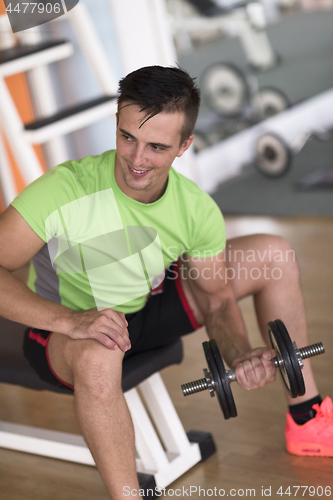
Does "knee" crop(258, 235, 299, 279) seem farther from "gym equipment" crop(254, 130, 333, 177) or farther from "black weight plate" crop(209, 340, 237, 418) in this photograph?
"gym equipment" crop(254, 130, 333, 177)

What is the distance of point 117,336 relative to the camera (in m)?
1.09

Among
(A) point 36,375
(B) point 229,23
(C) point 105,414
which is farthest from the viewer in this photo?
(B) point 229,23

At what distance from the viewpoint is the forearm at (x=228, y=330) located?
4.20 feet

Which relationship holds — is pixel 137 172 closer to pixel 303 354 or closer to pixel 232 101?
pixel 303 354

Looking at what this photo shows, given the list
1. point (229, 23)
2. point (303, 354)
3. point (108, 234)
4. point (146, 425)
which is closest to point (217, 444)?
point (146, 425)

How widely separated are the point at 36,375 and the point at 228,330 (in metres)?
0.42

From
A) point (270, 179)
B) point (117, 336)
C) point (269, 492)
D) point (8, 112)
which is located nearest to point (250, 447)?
point (269, 492)

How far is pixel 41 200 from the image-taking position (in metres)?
1.17

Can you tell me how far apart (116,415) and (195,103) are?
2.07 ft

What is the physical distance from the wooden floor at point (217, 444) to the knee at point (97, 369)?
1.29 ft

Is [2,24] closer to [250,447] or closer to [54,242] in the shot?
[54,242]

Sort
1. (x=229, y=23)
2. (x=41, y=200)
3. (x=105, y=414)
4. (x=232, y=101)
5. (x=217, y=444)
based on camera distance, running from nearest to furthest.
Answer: (x=105, y=414), (x=41, y=200), (x=217, y=444), (x=229, y=23), (x=232, y=101)

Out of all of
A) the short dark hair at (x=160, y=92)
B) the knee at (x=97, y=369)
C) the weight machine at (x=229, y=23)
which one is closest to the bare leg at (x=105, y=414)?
the knee at (x=97, y=369)

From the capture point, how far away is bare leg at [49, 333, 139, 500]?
1066 mm
